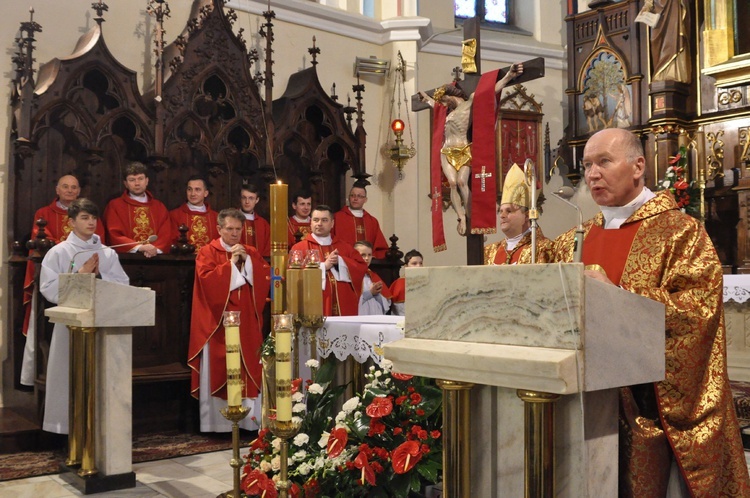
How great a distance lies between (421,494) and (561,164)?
8858 mm

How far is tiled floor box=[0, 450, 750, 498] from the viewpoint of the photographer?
475 cm

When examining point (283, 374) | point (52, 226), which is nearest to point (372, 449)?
point (283, 374)

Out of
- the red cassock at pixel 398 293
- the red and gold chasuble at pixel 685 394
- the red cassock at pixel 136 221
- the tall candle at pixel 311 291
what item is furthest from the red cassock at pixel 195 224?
the red and gold chasuble at pixel 685 394

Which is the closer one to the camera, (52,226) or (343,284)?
(52,226)

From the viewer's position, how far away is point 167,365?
6945 millimetres

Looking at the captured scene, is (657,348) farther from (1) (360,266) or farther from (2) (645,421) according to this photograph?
(1) (360,266)

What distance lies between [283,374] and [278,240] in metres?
1.41

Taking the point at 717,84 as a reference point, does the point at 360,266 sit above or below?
below

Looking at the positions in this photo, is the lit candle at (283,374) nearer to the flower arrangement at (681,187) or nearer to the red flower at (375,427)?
the red flower at (375,427)

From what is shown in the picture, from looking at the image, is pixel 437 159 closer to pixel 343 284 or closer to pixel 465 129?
pixel 465 129

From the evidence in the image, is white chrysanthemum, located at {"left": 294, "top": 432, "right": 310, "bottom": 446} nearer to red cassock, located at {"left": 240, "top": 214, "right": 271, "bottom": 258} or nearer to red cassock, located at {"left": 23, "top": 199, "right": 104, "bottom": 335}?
red cassock, located at {"left": 23, "top": 199, "right": 104, "bottom": 335}

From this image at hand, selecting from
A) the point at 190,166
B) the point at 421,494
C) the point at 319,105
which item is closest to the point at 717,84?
the point at 319,105

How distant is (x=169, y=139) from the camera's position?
7.96 meters

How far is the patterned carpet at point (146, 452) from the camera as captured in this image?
209 inches
